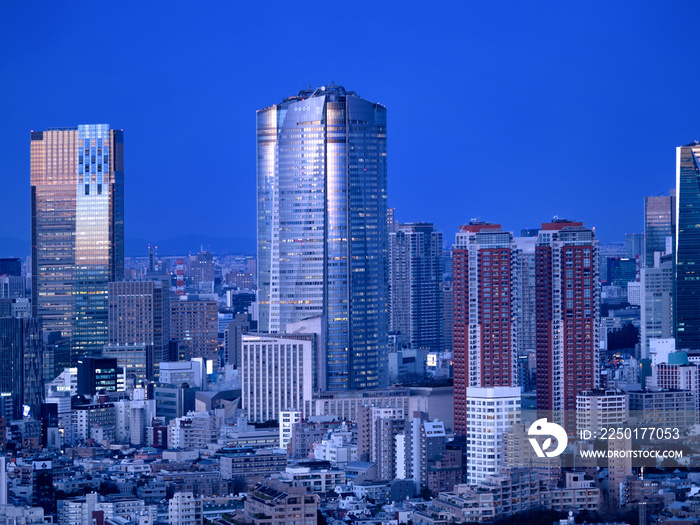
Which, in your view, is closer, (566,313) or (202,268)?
(566,313)

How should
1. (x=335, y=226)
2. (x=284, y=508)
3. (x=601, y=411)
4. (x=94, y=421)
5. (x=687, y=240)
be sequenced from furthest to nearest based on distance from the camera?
(x=687, y=240) < (x=335, y=226) < (x=94, y=421) < (x=601, y=411) < (x=284, y=508)

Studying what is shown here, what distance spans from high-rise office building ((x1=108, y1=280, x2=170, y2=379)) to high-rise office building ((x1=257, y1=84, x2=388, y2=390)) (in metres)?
4.68

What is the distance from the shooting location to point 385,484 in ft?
89.0

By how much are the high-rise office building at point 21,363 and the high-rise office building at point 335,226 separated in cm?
501

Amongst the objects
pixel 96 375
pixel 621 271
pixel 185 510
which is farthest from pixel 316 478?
pixel 621 271

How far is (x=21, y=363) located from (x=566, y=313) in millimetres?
12179

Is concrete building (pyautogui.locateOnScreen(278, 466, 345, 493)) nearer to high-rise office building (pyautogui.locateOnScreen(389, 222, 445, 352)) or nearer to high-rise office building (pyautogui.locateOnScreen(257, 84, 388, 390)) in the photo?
high-rise office building (pyautogui.locateOnScreen(257, 84, 388, 390))

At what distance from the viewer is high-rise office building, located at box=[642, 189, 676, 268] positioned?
47188 millimetres

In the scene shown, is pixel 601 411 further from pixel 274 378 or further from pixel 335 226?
pixel 335 226

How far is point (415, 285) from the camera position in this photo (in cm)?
4959

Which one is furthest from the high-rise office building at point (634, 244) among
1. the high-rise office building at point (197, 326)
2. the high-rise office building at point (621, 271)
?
the high-rise office building at point (197, 326)

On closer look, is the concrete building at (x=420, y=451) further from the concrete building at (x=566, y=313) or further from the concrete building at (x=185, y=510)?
the concrete building at (x=185, y=510)

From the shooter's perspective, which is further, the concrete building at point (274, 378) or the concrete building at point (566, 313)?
the concrete building at point (274, 378)

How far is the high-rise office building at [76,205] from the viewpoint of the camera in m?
48.8
